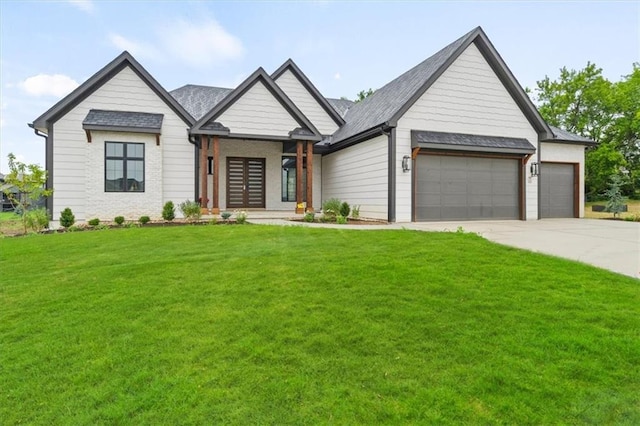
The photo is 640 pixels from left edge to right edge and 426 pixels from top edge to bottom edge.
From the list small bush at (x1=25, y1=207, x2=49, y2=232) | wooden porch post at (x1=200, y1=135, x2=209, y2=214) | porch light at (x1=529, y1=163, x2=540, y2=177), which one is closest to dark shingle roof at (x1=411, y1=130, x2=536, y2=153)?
porch light at (x1=529, y1=163, x2=540, y2=177)

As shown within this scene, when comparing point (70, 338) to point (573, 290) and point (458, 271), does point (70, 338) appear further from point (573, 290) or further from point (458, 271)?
point (573, 290)

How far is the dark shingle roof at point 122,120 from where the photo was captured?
11969 mm

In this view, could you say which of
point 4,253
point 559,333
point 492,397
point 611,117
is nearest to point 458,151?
point 559,333

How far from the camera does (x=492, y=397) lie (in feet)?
7.95

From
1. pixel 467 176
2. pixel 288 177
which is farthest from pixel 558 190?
pixel 288 177

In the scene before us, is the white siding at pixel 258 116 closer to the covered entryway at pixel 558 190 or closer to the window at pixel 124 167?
the window at pixel 124 167

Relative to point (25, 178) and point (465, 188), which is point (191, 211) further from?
point (465, 188)

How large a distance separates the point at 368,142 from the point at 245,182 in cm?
591

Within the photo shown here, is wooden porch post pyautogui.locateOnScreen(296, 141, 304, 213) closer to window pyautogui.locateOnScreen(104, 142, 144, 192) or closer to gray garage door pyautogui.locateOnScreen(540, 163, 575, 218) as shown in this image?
window pyautogui.locateOnScreen(104, 142, 144, 192)

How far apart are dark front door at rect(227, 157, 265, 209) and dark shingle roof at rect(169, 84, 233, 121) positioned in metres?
2.45

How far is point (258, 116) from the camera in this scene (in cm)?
1398

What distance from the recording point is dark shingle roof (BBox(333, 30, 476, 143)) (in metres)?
12.4

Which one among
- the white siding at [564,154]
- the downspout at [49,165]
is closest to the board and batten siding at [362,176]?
the white siding at [564,154]

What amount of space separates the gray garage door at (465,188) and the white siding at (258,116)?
17.4ft
